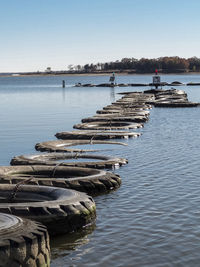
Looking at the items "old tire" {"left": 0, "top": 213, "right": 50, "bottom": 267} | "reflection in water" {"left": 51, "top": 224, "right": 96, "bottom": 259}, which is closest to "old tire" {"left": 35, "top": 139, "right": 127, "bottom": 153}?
"reflection in water" {"left": 51, "top": 224, "right": 96, "bottom": 259}

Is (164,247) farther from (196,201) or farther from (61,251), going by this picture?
(196,201)

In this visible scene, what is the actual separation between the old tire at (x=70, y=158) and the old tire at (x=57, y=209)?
616 centimetres

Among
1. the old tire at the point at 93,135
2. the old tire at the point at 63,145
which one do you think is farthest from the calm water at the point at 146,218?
the old tire at the point at 93,135

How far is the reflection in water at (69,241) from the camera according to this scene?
12.6 meters

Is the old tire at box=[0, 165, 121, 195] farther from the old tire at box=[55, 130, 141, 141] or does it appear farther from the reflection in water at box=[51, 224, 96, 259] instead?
the old tire at box=[55, 130, 141, 141]

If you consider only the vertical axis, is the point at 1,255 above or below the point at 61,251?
above

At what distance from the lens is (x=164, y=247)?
12.6 meters

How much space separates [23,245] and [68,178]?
9.03 metres

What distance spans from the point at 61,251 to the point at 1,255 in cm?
297

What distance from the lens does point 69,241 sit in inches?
528

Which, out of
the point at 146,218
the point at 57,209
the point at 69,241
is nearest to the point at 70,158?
the point at 146,218

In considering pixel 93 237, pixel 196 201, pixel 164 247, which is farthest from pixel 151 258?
pixel 196 201

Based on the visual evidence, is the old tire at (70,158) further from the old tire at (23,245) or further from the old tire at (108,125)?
the old tire at (108,125)

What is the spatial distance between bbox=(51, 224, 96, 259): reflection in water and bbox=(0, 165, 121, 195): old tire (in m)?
3.78
